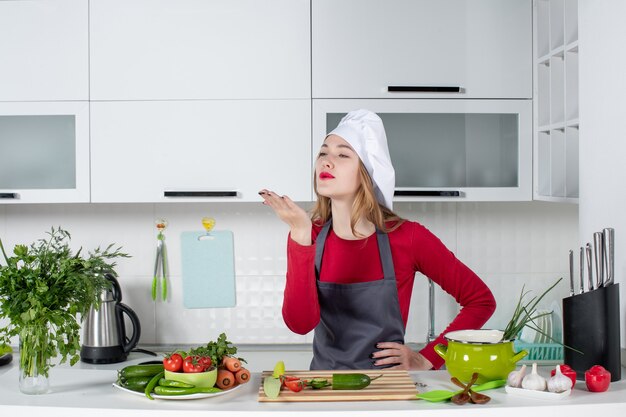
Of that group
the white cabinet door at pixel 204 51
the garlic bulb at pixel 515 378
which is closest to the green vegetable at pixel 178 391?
the garlic bulb at pixel 515 378

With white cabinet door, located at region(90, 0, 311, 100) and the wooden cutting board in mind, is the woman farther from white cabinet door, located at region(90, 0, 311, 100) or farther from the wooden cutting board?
white cabinet door, located at region(90, 0, 311, 100)

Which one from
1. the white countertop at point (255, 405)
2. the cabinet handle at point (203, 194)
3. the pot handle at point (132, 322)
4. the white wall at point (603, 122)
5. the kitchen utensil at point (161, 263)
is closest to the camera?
the white countertop at point (255, 405)

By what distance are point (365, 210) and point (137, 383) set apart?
2.95ft

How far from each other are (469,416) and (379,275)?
0.83 m

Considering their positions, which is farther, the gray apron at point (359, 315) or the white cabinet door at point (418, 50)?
the white cabinet door at point (418, 50)

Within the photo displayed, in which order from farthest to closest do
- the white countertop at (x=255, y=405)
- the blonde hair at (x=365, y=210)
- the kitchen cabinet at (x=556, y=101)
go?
the kitchen cabinet at (x=556, y=101), the blonde hair at (x=365, y=210), the white countertop at (x=255, y=405)

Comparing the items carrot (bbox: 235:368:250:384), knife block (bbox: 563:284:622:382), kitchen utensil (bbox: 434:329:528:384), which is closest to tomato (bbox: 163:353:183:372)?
carrot (bbox: 235:368:250:384)

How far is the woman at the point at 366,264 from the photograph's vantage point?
2.29 metres

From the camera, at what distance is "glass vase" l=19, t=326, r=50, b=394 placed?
1.76 m

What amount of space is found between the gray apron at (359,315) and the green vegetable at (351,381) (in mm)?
557

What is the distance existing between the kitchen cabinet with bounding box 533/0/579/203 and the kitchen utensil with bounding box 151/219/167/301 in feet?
4.99

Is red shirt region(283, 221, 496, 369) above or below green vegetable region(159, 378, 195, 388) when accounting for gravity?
above

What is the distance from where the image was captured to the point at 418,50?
2.90 metres

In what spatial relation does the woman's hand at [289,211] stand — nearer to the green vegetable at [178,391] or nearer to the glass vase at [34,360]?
the green vegetable at [178,391]
